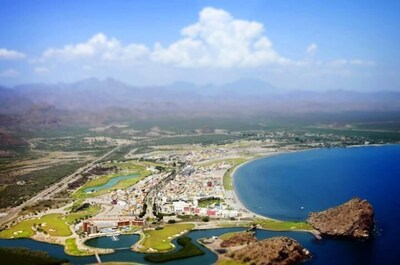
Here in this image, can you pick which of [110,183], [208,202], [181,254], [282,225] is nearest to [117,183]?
[110,183]

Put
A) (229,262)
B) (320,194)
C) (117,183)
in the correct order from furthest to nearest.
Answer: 1. (117,183)
2. (320,194)
3. (229,262)

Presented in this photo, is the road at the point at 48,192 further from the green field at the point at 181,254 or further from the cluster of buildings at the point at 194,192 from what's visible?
the green field at the point at 181,254

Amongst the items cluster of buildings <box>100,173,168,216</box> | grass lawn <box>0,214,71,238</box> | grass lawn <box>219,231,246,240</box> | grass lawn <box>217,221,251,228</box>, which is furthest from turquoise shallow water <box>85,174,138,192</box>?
grass lawn <box>219,231,246,240</box>

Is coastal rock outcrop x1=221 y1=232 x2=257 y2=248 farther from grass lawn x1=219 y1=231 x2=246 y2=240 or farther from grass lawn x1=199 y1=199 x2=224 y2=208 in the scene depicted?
grass lawn x1=199 y1=199 x2=224 y2=208

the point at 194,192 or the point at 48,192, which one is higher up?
the point at 194,192

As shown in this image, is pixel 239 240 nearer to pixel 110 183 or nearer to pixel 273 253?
pixel 273 253

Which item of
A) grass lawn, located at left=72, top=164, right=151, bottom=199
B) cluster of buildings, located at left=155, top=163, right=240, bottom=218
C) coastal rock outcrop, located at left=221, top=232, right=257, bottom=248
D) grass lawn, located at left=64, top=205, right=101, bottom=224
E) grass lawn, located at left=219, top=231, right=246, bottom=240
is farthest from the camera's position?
grass lawn, located at left=72, top=164, right=151, bottom=199

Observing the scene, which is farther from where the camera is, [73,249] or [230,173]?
[230,173]
